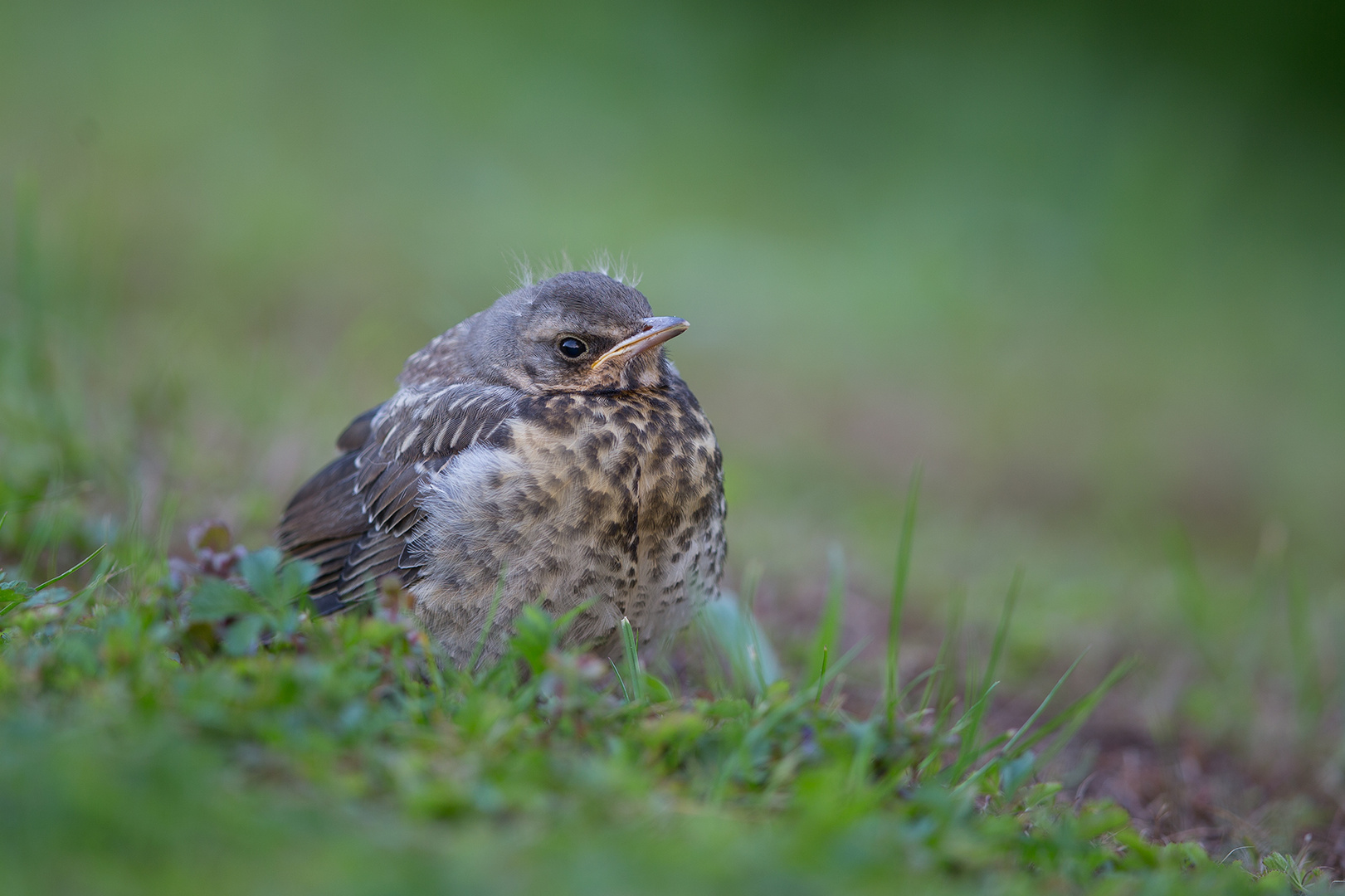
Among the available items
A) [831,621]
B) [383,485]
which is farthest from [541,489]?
[831,621]

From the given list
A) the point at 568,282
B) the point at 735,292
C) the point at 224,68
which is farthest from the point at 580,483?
the point at 224,68

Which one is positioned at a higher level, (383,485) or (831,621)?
(383,485)

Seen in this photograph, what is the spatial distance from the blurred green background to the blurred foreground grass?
0.03m

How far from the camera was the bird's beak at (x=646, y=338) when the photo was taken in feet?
10.4

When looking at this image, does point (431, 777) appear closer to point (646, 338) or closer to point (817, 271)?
point (646, 338)

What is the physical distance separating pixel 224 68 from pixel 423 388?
26.5 feet

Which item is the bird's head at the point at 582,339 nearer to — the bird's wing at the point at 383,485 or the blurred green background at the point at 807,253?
the bird's wing at the point at 383,485

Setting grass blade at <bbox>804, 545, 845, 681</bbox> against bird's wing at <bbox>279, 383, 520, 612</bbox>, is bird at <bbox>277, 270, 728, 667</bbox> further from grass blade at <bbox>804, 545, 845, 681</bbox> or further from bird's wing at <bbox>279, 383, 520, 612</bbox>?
grass blade at <bbox>804, 545, 845, 681</bbox>

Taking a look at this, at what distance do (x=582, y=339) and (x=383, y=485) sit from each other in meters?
0.72

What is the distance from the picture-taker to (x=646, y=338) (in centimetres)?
321

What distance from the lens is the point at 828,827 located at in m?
1.82

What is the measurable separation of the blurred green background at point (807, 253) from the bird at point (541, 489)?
2.07 feet

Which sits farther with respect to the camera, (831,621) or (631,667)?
(831,621)

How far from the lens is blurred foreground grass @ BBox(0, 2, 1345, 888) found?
15.1 ft
